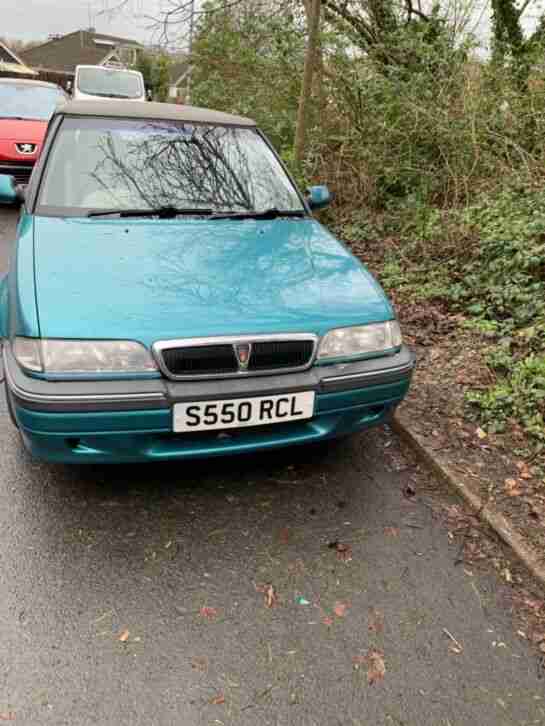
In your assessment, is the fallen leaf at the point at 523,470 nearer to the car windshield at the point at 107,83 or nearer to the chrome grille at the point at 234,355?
the chrome grille at the point at 234,355

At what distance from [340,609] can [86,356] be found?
4.49 ft

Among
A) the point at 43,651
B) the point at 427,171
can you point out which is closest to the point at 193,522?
the point at 43,651

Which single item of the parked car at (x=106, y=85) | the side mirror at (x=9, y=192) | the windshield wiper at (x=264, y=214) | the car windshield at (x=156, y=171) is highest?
the car windshield at (x=156, y=171)

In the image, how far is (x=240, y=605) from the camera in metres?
2.23

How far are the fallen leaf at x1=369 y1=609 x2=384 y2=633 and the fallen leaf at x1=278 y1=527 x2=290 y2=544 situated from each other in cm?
48

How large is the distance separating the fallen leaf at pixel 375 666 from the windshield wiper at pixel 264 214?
2361 millimetres

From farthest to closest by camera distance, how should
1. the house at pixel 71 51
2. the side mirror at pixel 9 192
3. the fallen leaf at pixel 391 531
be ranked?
1. the house at pixel 71 51
2. the side mirror at pixel 9 192
3. the fallen leaf at pixel 391 531

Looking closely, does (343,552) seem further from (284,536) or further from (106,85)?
(106,85)

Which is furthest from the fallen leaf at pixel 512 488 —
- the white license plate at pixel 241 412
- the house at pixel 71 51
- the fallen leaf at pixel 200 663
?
the house at pixel 71 51

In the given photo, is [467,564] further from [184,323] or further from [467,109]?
[467,109]

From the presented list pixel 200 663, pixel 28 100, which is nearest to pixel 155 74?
pixel 28 100

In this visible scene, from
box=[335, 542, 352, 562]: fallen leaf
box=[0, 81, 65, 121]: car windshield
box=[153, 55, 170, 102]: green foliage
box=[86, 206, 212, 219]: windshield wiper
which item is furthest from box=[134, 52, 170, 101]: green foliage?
box=[335, 542, 352, 562]: fallen leaf

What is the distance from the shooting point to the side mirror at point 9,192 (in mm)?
3715

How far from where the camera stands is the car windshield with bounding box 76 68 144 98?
15.3 m
